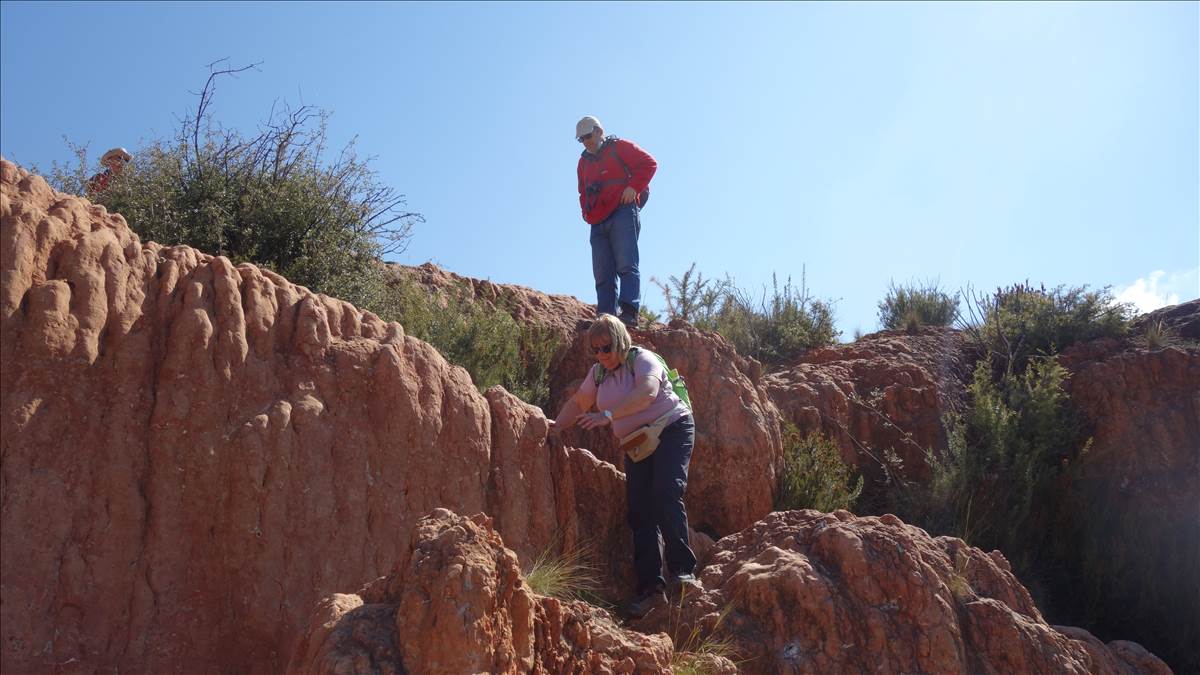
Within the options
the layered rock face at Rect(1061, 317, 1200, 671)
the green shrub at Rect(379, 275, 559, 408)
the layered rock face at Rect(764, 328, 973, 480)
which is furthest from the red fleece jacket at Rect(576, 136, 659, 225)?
the layered rock face at Rect(1061, 317, 1200, 671)

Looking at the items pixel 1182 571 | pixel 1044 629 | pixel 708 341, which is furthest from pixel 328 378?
pixel 1182 571

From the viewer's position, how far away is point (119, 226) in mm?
6441

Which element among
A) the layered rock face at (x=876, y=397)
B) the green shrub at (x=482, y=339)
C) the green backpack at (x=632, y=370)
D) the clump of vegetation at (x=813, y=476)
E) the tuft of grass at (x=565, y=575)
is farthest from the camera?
the layered rock face at (x=876, y=397)

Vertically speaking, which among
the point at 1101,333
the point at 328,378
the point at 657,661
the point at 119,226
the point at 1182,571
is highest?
the point at 1101,333

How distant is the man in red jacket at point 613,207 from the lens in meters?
10.2

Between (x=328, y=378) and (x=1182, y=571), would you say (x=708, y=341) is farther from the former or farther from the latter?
(x=1182, y=571)

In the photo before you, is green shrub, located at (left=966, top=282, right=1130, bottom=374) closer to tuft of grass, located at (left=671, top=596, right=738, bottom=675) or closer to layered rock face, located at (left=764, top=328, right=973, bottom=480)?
layered rock face, located at (left=764, top=328, right=973, bottom=480)

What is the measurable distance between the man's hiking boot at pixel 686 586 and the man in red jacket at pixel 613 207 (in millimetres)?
3547

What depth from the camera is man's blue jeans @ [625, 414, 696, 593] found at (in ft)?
22.7

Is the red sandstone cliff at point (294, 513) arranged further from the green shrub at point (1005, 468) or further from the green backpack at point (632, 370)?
the green shrub at point (1005, 468)

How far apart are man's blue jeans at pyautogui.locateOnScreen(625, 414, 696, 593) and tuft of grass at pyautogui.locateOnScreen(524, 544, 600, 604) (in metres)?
0.32

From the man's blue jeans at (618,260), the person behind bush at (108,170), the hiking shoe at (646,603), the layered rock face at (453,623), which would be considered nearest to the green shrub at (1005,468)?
the man's blue jeans at (618,260)

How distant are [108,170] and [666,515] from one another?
6306 mm

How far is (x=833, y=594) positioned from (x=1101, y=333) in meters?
7.02
